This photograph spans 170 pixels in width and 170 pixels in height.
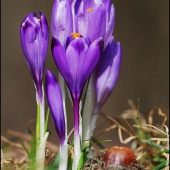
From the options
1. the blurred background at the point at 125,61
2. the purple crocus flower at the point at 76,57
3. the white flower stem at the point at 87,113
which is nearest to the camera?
the purple crocus flower at the point at 76,57

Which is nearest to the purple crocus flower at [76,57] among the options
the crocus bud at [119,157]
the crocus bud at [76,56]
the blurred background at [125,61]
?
the crocus bud at [76,56]

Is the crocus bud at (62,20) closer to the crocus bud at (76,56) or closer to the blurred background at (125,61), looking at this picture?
the crocus bud at (76,56)

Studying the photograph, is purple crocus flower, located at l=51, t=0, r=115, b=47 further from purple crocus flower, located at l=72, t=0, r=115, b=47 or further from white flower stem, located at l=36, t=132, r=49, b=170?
white flower stem, located at l=36, t=132, r=49, b=170

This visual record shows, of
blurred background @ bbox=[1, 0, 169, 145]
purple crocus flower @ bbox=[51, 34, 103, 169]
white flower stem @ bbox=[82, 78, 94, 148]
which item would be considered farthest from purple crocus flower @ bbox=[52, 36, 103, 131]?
blurred background @ bbox=[1, 0, 169, 145]

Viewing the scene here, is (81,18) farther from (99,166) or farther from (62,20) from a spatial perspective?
(99,166)

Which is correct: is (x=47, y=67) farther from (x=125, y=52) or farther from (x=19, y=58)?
(x=125, y=52)

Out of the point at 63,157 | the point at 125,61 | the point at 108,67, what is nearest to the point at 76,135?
the point at 63,157
